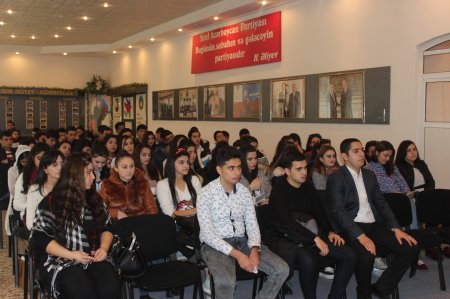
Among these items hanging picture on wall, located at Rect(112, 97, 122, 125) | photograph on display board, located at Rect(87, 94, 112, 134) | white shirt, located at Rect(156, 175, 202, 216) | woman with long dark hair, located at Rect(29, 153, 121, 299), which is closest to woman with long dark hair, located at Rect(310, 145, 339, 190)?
white shirt, located at Rect(156, 175, 202, 216)

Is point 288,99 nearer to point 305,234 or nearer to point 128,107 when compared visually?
point 305,234

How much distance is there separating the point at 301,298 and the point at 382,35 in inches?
194

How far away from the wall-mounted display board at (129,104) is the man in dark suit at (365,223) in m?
11.5

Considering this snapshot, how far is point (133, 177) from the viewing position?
4875mm

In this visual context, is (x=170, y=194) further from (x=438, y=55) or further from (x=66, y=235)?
(x=438, y=55)

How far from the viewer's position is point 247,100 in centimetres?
1087

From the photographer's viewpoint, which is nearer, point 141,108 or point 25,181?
point 25,181

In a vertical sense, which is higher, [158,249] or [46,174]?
[46,174]

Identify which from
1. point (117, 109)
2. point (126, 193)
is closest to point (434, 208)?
point (126, 193)

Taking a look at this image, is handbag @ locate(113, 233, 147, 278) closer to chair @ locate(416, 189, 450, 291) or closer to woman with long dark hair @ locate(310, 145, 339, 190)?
woman with long dark hair @ locate(310, 145, 339, 190)

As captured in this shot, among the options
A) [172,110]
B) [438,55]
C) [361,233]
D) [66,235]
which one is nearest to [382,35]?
[438,55]

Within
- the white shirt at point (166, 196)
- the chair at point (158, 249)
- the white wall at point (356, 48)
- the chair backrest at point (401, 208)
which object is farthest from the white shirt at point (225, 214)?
the white wall at point (356, 48)

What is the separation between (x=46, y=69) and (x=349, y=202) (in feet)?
51.0

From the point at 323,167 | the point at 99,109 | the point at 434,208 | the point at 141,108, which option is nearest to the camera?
the point at 434,208
